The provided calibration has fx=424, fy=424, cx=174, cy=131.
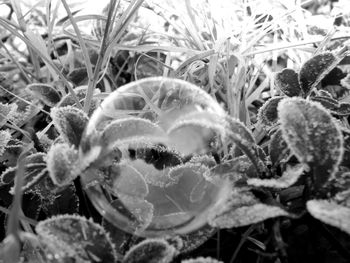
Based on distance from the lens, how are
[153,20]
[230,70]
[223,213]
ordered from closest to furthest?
1. [223,213]
2. [230,70]
3. [153,20]

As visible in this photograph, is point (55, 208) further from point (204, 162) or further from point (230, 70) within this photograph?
point (230, 70)

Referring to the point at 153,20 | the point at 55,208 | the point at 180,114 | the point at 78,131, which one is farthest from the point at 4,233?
the point at 153,20

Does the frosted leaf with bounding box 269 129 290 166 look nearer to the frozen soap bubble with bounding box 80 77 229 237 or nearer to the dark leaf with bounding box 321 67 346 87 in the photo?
the frozen soap bubble with bounding box 80 77 229 237

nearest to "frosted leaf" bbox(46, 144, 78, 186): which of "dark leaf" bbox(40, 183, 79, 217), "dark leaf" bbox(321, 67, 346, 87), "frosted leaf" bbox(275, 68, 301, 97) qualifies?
"dark leaf" bbox(40, 183, 79, 217)

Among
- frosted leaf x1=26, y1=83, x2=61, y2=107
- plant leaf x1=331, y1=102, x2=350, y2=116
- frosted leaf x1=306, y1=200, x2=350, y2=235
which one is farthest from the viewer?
frosted leaf x1=26, y1=83, x2=61, y2=107

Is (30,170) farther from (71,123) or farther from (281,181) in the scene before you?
(281,181)

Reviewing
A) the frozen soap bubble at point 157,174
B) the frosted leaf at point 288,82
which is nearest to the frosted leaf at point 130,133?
the frozen soap bubble at point 157,174

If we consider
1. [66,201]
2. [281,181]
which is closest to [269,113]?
[281,181]
